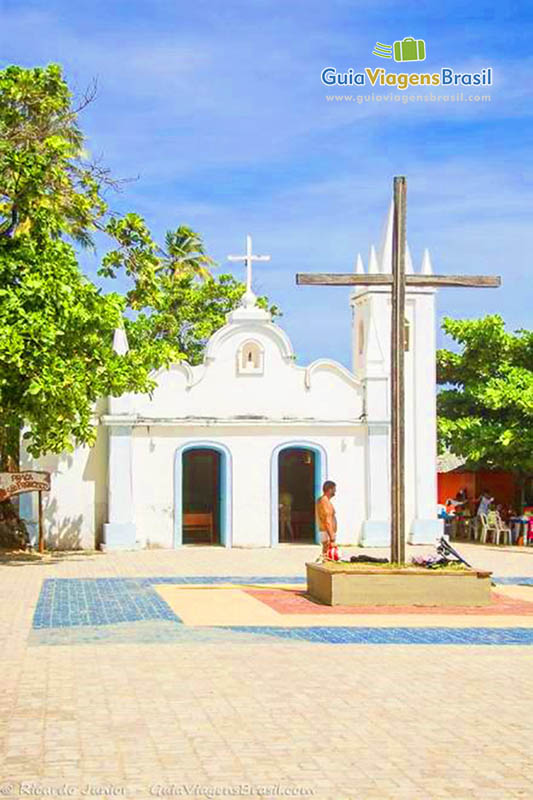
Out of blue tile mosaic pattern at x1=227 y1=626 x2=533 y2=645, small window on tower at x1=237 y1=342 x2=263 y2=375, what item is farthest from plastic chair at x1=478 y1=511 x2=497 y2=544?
blue tile mosaic pattern at x1=227 y1=626 x2=533 y2=645

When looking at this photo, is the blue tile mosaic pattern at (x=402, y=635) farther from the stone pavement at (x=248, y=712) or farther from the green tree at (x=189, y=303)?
the green tree at (x=189, y=303)

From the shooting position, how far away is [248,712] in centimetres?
862

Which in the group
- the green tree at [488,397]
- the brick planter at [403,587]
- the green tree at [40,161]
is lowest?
the brick planter at [403,587]

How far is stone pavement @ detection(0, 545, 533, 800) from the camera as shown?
22.0 ft

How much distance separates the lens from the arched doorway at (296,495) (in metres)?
29.4

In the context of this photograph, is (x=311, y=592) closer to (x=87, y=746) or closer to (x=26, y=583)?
(x=26, y=583)

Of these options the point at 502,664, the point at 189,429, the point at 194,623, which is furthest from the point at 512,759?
the point at 189,429

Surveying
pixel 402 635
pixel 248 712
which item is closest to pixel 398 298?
pixel 402 635

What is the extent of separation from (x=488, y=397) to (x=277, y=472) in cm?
612

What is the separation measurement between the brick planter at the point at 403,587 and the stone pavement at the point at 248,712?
0.86 meters

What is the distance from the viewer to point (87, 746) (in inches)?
293

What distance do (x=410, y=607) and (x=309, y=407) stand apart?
1278cm

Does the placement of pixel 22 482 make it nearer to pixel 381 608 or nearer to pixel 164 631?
pixel 381 608

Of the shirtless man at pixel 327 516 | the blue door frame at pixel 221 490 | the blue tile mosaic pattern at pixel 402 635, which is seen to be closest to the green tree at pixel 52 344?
the blue door frame at pixel 221 490
